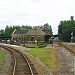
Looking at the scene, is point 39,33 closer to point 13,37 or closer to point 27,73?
point 13,37

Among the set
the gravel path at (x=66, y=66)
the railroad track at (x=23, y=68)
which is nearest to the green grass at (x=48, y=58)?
the gravel path at (x=66, y=66)

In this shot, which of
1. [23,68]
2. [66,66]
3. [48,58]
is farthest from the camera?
[48,58]

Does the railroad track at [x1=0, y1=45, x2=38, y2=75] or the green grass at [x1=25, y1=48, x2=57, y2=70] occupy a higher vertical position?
the green grass at [x1=25, y1=48, x2=57, y2=70]

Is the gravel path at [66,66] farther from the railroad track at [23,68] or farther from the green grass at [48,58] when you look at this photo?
the railroad track at [23,68]

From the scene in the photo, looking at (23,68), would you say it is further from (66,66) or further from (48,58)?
(48,58)

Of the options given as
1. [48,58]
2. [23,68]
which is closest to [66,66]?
[23,68]

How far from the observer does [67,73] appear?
2123 cm

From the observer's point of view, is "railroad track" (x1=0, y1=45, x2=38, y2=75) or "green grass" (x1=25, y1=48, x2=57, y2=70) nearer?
"railroad track" (x1=0, y1=45, x2=38, y2=75)

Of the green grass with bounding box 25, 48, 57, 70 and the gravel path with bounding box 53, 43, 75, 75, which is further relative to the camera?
the green grass with bounding box 25, 48, 57, 70

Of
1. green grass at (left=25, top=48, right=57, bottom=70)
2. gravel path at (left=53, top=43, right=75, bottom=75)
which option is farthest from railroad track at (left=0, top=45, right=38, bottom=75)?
gravel path at (left=53, top=43, right=75, bottom=75)

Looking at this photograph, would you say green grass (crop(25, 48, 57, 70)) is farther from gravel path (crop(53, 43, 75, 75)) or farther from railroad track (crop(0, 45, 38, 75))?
railroad track (crop(0, 45, 38, 75))

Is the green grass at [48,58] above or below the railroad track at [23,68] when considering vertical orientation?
above

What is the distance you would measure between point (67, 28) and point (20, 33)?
913 inches

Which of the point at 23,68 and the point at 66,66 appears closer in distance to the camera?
the point at 23,68
